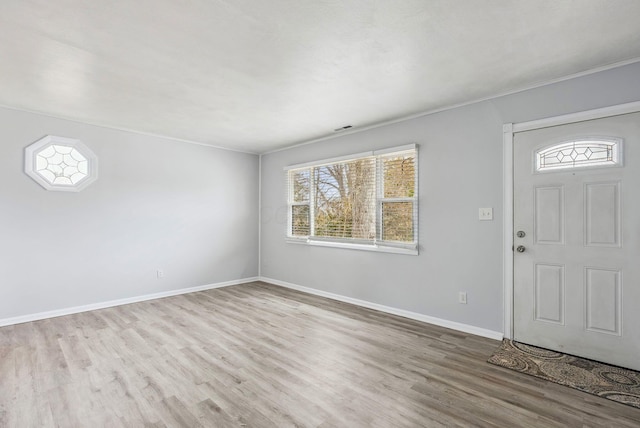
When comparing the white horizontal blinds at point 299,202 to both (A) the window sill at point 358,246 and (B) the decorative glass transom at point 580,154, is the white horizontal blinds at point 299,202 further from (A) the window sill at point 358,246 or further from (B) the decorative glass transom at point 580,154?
(B) the decorative glass transom at point 580,154

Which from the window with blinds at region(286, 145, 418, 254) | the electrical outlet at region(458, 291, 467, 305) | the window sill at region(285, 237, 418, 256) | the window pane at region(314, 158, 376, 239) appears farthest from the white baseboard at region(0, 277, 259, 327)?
the electrical outlet at region(458, 291, 467, 305)

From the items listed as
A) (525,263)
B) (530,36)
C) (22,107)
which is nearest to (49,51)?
(22,107)

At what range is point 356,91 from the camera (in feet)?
10.4

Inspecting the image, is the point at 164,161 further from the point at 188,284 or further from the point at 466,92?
the point at 466,92

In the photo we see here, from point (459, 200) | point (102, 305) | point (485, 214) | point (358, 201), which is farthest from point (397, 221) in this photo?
point (102, 305)

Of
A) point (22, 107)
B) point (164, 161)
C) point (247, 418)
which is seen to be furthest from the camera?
point (164, 161)

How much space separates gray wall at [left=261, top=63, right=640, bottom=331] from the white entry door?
202 mm

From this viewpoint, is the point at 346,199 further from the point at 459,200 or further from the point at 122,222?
the point at 122,222

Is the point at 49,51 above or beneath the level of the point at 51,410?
above

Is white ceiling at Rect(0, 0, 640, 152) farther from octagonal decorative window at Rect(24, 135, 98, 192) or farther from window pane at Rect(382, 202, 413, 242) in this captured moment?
window pane at Rect(382, 202, 413, 242)

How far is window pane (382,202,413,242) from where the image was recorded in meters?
3.97

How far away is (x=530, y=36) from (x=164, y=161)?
4812mm

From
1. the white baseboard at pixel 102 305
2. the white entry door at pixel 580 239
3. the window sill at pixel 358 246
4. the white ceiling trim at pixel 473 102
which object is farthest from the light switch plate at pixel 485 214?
the white baseboard at pixel 102 305

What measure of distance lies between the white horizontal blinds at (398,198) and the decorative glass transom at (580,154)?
52.5 inches
